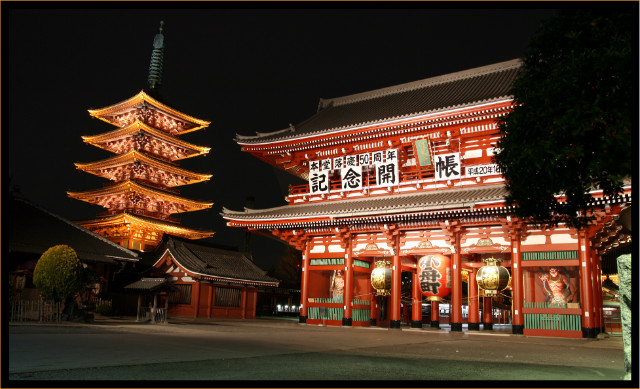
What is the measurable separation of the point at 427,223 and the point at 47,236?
18.7m

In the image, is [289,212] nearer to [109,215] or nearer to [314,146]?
[314,146]

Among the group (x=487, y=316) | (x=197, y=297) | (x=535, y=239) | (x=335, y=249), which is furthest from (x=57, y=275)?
(x=487, y=316)

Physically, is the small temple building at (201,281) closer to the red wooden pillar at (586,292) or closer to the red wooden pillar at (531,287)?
the red wooden pillar at (531,287)

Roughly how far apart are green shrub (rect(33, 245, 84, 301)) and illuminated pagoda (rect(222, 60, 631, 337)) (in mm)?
9371

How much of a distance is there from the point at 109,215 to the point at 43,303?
2597 centimetres

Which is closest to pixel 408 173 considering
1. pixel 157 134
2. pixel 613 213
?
pixel 613 213

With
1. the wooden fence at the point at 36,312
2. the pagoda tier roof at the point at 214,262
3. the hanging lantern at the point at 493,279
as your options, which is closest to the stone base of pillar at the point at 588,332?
the hanging lantern at the point at 493,279

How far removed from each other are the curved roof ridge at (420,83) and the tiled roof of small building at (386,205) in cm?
893

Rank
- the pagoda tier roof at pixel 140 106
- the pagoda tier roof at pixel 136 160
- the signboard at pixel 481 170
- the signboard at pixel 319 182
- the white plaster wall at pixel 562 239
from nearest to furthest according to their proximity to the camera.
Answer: the white plaster wall at pixel 562 239 < the signboard at pixel 481 170 < the signboard at pixel 319 182 < the pagoda tier roof at pixel 136 160 < the pagoda tier roof at pixel 140 106

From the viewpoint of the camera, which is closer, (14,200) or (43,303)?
(43,303)

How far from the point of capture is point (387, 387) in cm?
651

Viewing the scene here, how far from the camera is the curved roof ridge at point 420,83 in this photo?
2661cm

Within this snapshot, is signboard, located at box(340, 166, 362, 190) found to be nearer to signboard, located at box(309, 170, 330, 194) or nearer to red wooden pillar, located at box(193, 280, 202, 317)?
signboard, located at box(309, 170, 330, 194)

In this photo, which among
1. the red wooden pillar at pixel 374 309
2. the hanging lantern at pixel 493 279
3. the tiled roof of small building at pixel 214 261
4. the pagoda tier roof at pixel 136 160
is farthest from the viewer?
the pagoda tier roof at pixel 136 160
